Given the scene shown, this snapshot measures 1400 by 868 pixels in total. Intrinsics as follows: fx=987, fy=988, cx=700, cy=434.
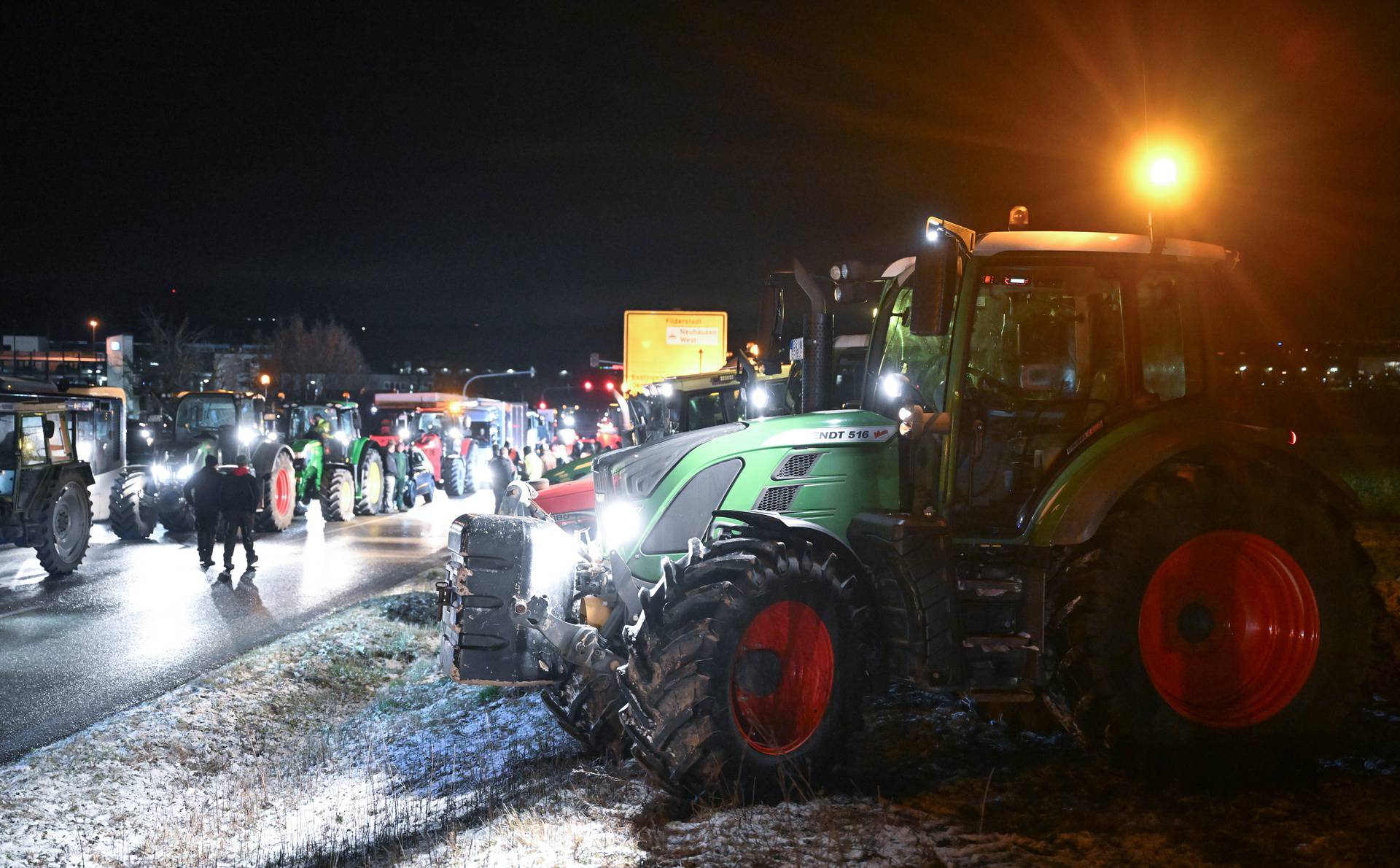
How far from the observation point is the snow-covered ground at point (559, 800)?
437 cm

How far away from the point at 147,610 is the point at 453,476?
17.4m

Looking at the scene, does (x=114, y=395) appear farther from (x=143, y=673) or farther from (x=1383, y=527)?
(x=1383, y=527)

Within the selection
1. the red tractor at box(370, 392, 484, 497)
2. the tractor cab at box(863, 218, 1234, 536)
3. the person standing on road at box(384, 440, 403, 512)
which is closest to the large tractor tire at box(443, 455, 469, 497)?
the red tractor at box(370, 392, 484, 497)

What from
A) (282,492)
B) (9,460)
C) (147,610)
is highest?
(9,460)

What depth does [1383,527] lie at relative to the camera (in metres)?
12.3

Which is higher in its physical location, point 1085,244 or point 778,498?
point 1085,244

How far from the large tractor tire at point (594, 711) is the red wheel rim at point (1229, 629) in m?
2.84

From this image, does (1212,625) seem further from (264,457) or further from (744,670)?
(264,457)

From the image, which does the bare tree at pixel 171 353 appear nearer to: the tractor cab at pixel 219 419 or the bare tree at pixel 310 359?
the bare tree at pixel 310 359

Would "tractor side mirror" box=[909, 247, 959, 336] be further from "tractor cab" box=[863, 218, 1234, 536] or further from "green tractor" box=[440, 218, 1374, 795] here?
"tractor cab" box=[863, 218, 1234, 536]

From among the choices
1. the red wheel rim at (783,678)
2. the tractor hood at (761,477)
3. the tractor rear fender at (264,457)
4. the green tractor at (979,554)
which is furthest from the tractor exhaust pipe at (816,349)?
the tractor rear fender at (264,457)

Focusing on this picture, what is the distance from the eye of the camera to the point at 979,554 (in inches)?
210

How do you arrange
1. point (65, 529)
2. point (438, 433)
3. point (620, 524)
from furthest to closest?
point (438, 433)
point (65, 529)
point (620, 524)

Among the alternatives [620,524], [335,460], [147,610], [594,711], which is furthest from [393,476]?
[594,711]
